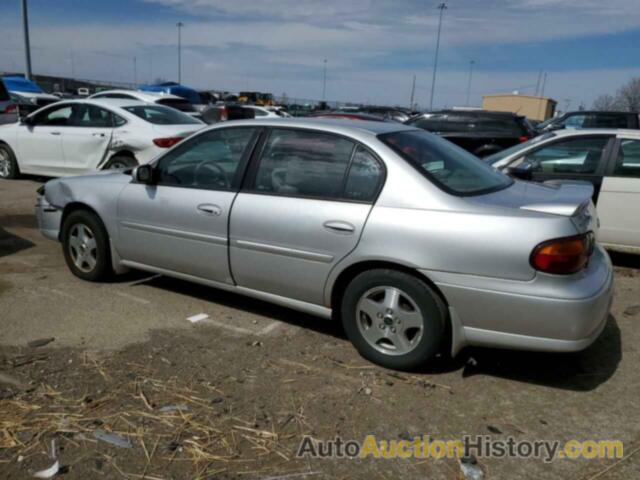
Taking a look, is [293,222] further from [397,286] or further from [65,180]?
[65,180]

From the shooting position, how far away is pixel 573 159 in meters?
6.04

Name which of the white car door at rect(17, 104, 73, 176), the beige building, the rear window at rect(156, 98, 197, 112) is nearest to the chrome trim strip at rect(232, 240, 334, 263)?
the white car door at rect(17, 104, 73, 176)

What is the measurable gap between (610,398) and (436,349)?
1.06 meters

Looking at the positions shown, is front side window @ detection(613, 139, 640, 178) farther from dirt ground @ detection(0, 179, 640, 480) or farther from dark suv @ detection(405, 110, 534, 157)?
dark suv @ detection(405, 110, 534, 157)

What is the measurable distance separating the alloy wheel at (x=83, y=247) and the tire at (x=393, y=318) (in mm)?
2481

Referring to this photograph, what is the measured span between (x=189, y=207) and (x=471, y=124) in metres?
9.02

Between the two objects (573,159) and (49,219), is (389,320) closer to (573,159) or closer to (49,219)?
(49,219)

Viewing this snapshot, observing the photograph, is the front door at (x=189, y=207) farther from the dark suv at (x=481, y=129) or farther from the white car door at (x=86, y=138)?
the dark suv at (x=481, y=129)

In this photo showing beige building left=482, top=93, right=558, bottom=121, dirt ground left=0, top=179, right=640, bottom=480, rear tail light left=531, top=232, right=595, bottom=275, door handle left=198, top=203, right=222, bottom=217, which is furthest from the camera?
beige building left=482, top=93, right=558, bottom=121

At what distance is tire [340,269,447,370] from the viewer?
3.24 metres

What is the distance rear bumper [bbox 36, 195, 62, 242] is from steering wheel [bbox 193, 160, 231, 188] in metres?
1.58

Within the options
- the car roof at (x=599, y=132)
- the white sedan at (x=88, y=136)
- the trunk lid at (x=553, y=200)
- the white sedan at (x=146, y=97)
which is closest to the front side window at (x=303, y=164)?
the trunk lid at (x=553, y=200)

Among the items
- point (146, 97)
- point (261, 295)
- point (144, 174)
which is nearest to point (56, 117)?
point (146, 97)

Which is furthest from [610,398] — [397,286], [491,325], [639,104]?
[639,104]
